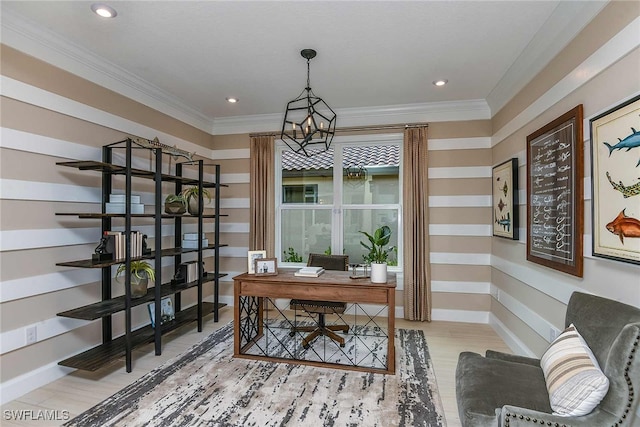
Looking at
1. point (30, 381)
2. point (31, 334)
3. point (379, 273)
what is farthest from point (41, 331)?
point (379, 273)

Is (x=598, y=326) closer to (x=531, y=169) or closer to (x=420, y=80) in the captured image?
(x=531, y=169)

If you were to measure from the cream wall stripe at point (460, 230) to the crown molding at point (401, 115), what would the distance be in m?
1.34

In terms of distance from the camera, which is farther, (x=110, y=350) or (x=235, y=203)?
(x=235, y=203)

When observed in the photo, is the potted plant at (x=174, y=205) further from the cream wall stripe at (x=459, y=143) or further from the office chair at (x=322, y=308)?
the cream wall stripe at (x=459, y=143)

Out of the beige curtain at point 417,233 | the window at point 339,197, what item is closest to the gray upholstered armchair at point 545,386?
the beige curtain at point 417,233

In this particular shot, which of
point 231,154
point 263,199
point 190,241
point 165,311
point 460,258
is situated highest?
point 231,154

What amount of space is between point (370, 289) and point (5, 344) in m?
2.71

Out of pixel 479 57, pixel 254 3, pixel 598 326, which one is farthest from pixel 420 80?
pixel 598 326

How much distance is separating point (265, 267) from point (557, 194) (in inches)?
96.7

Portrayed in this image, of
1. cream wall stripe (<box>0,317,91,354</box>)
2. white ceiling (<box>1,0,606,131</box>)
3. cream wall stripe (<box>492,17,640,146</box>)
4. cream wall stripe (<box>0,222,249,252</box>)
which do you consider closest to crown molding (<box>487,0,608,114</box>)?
white ceiling (<box>1,0,606,131</box>)

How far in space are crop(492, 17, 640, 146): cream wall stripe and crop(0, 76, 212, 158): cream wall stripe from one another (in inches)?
152

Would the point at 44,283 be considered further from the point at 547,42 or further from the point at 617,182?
the point at 547,42

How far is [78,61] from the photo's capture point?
114 inches

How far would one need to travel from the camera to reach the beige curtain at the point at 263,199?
4.71 metres
